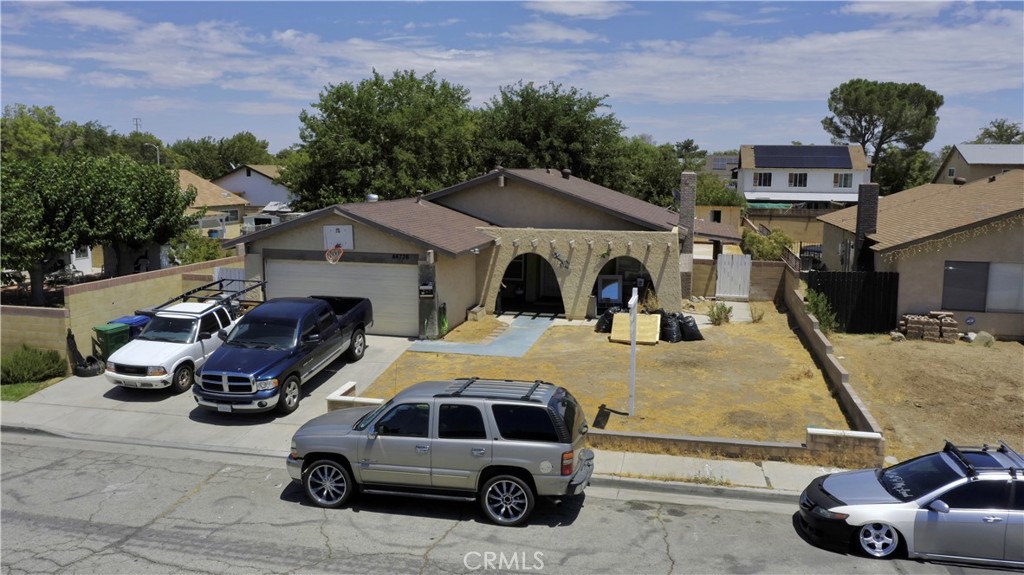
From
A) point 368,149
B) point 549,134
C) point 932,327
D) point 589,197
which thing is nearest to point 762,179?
point 549,134

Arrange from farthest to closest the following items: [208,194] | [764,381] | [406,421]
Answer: [208,194] → [764,381] → [406,421]

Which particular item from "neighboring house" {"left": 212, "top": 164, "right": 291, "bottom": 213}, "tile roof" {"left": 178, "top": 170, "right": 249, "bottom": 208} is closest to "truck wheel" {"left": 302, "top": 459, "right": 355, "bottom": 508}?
"tile roof" {"left": 178, "top": 170, "right": 249, "bottom": 208}

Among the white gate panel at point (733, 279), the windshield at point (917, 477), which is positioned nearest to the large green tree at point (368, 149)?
the white gate panel at point (733, 279)

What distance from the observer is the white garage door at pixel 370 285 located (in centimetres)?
1986

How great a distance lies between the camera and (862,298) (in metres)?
20.6

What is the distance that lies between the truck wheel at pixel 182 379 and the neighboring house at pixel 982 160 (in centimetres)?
5148

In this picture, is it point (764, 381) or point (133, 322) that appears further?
point (133, 322)

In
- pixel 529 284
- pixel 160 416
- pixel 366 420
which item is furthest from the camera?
pixel 529 284

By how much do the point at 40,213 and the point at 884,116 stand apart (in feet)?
226

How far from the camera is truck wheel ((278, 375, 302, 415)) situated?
13.8 meters

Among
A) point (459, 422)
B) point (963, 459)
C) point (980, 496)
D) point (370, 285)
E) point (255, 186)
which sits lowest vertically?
point (980, 496)

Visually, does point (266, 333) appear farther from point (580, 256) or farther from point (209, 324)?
point (580, 256)

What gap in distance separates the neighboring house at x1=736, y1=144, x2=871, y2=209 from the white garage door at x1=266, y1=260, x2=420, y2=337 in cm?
5050

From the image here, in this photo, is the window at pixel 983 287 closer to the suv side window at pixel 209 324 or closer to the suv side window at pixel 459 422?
the suv side window at pixel 459 422
